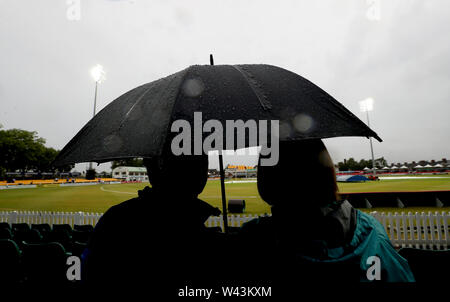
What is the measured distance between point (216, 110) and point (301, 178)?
627mm

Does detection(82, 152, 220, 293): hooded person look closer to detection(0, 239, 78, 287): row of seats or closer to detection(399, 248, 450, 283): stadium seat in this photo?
detection(399, 248, 450, 283): stadium seat

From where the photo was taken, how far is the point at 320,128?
133 centimetres

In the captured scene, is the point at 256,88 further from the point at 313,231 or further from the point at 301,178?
the point at 313,231

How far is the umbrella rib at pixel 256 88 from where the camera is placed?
140 cm

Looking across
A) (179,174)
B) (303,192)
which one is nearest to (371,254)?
(303,192)

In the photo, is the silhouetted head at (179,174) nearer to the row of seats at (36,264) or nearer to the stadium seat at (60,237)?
the row of seats at (36,264)

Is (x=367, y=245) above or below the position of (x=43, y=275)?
above

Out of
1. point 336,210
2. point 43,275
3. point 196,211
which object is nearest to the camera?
point 336,210

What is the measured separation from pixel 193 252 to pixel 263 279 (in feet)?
1.36

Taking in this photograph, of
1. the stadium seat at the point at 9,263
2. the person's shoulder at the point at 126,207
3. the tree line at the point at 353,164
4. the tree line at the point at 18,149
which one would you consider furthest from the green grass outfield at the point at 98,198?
the tree line at the point at 353,164

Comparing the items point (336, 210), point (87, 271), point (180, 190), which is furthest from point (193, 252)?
point (336, 210)

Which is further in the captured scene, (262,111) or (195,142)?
(262,111)

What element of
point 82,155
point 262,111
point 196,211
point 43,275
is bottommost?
point 43,275
